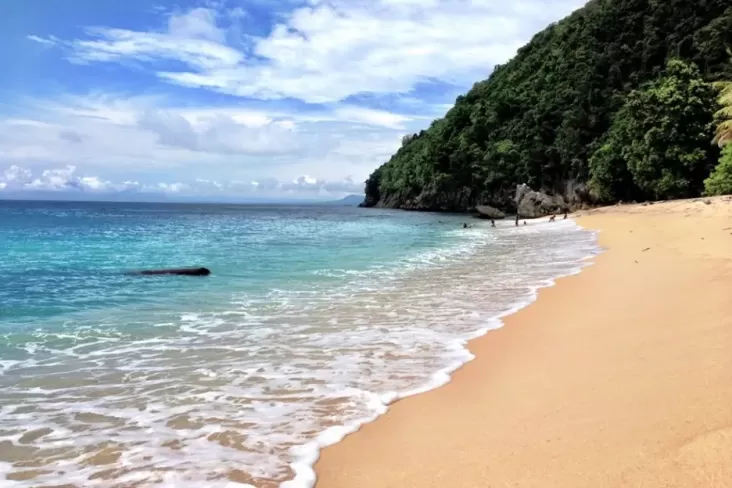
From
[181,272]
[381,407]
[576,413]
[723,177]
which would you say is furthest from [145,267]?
[723,177]

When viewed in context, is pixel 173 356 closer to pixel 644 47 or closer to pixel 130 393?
pixel 130 393

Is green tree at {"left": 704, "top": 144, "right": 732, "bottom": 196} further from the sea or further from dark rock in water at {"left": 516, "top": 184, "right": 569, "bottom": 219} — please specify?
the sea

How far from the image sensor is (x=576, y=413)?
14.9 feet

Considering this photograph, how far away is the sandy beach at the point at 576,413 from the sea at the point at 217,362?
44cm

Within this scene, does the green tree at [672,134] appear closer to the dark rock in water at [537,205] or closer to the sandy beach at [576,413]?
the dark rock in water at [537,205]

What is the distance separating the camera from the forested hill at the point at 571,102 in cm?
5328

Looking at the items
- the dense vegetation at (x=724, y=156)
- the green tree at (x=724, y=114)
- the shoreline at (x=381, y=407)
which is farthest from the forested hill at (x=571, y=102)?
the shoreline at (x=381, y=407)

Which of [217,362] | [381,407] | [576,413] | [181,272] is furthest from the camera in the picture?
[181,272]

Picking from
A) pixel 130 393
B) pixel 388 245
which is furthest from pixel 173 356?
pixel 388 245

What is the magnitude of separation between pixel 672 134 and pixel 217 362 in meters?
48.0

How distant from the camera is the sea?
4.30 meters

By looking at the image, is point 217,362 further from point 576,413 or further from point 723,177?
point 723,177

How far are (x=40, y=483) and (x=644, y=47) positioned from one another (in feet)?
240

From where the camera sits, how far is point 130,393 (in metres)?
5.96
